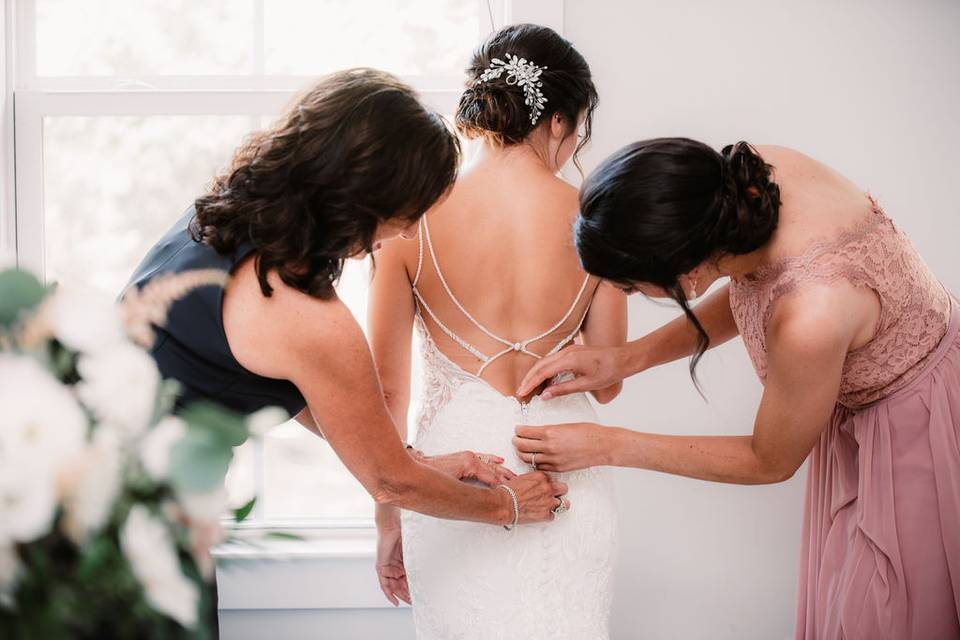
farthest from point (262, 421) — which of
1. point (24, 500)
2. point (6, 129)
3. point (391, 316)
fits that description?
point (6, 129)

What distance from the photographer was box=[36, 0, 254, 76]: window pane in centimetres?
235

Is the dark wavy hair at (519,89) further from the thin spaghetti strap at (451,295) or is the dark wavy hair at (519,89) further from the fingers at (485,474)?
the fingers at (485,474)

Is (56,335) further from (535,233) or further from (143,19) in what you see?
(143,19)

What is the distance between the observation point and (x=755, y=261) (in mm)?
1394

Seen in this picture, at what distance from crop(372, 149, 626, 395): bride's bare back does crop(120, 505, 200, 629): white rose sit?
106cm

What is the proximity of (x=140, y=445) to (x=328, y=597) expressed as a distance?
5.96ft

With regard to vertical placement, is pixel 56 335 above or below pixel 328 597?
above

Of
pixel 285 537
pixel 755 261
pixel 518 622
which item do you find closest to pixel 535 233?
pixel 755 261

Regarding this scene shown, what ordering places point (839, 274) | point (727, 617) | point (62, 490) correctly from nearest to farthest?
Answer: point (62, 490) < point (839, 274) < point (727, 617)

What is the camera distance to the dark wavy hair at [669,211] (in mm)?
1221

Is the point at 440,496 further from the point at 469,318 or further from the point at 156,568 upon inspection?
the point at 156,568

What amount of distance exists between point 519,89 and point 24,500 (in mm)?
1189

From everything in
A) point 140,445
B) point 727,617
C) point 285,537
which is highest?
point 140,445

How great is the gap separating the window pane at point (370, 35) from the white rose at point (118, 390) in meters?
1.95
